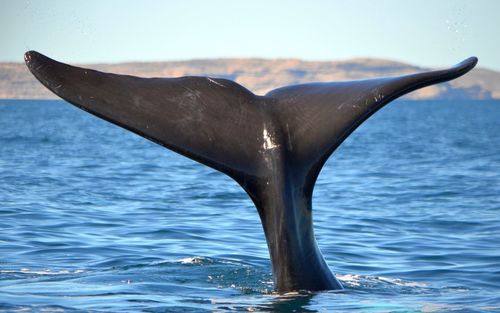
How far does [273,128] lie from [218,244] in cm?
511

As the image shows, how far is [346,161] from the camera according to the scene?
32.3 m

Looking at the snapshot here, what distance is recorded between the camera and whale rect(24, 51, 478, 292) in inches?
246

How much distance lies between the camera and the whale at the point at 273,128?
625 cm

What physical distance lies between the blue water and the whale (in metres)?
0.46

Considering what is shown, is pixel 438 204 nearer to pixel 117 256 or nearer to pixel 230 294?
pixel 117 256

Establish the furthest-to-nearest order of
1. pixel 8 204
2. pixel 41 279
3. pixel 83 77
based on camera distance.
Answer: pixel 8 204, pixel 41 279, pixel 83 77

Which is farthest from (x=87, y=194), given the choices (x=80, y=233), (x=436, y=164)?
(x=436, y=164)

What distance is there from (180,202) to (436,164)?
47.8 ft

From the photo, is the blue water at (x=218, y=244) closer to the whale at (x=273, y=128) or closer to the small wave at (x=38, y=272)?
the small wave at (x=38, y=272)

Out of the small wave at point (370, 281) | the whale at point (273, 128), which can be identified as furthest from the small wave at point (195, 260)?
the whale at point (273, 128)

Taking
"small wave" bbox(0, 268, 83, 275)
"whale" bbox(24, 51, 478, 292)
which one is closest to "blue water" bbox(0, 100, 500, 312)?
"small wave" bbox(0, 268, 83, 275)

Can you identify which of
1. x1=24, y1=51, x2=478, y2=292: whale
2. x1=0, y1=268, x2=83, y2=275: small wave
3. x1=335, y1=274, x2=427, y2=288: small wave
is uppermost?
x1=24, y1=51, x2=478, y2=292: whale

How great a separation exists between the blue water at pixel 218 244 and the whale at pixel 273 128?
461 millimetres

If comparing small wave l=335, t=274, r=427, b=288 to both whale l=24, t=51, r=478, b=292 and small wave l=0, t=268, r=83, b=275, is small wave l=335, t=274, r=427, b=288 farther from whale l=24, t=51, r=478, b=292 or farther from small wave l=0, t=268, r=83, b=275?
small wave l=0, t=268, r=83, b=275
